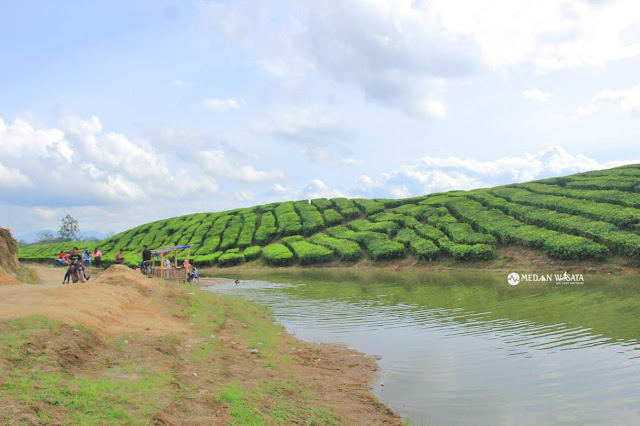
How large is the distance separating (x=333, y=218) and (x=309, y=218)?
296 cm

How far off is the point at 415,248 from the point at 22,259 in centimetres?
5484

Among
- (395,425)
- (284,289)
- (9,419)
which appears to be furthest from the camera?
(284,289)

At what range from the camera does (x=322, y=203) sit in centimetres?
5700

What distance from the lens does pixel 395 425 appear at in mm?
7070

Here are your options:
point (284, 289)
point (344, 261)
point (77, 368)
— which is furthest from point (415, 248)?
point (77, 368)

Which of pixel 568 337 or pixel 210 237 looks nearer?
pixel 568 337

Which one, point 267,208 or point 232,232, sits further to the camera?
point 267,208

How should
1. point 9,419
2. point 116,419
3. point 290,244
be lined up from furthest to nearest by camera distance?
point 290,244
point 116,419
point 9,419

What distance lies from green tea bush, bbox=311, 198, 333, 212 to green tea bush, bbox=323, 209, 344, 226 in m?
3.94

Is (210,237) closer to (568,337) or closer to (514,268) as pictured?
(514,268)

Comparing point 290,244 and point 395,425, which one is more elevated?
point 290,244

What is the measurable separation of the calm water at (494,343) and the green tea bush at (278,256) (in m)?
18.4

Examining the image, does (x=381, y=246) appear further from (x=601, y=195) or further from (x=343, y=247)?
(x=601, y=195)

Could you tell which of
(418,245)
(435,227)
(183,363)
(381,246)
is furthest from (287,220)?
(183,363)
